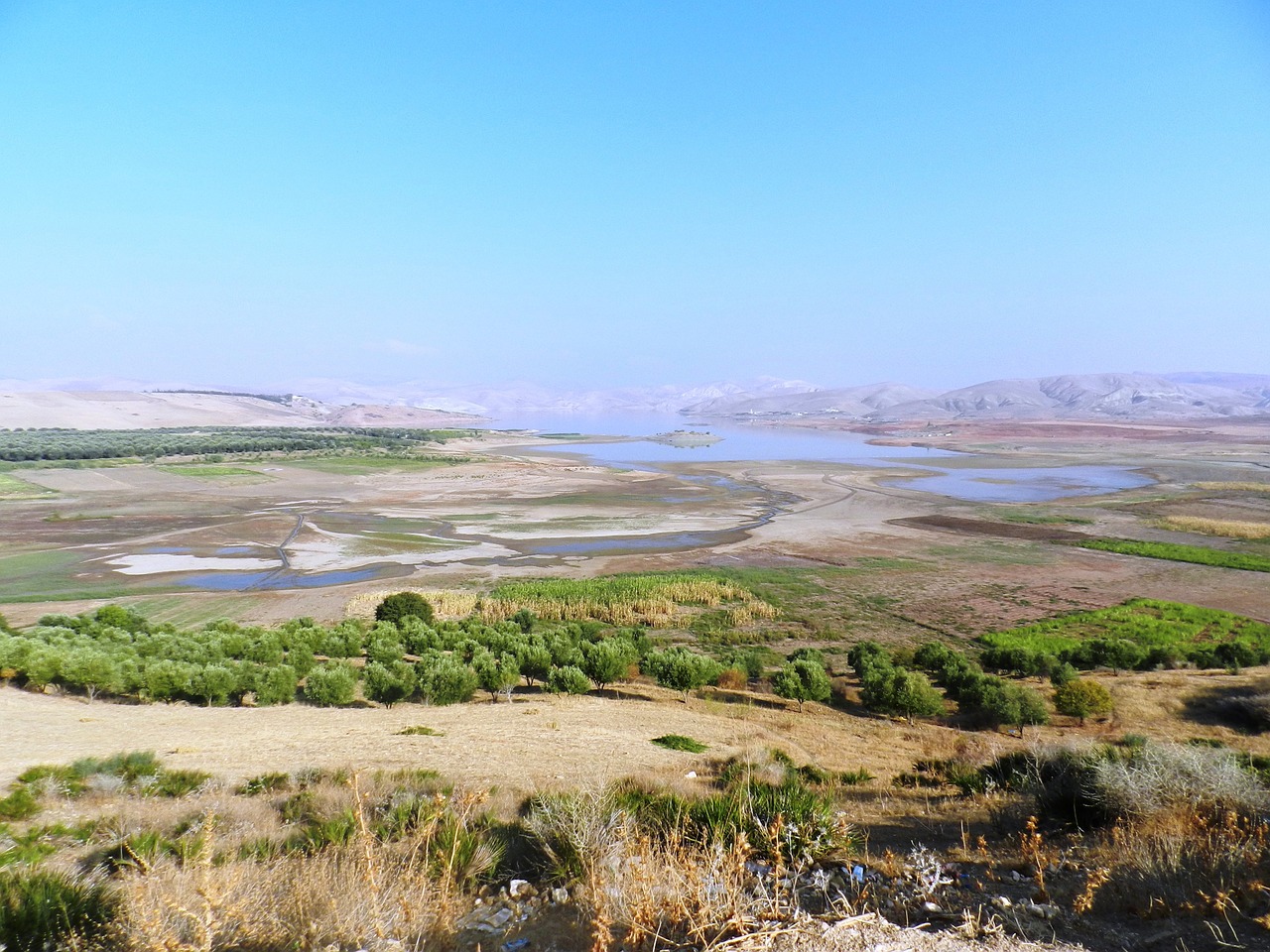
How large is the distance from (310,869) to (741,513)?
4683 centimetres

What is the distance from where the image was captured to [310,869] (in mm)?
4625

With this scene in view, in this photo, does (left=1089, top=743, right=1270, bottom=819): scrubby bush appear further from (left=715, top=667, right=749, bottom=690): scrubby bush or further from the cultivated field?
(left=715, top=667, right=749, bottom=690): scrubby bush

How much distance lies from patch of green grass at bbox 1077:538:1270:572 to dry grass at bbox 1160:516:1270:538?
5025mm

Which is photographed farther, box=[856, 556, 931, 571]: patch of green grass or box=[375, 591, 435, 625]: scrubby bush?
box=[856, 556, 931, 571]: patch of green grass

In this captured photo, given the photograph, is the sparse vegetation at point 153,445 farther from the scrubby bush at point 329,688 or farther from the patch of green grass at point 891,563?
the scrubby bush at point 329,688

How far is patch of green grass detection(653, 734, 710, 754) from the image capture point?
1237 cm

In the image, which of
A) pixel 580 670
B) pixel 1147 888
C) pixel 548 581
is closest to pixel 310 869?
pixel 1147 888

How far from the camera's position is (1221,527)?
43312mm

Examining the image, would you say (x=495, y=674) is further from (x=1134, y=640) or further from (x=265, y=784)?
(x=1134, y=640)

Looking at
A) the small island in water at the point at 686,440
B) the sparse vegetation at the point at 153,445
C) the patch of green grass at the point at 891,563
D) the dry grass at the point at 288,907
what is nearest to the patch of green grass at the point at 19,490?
the sparse vegetation at the point at 153,445

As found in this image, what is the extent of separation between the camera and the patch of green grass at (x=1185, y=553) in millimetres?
35125

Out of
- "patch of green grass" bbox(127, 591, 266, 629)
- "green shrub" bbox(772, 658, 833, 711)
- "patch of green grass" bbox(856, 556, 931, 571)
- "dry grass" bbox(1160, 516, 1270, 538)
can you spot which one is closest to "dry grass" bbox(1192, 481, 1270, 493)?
"dry grass" bbox(1160, 516, 1270, 538)

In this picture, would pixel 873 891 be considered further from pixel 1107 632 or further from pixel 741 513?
pixel 741 513

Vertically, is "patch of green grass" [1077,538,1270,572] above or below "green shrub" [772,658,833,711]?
below
